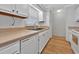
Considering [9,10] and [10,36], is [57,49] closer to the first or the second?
[9,10]

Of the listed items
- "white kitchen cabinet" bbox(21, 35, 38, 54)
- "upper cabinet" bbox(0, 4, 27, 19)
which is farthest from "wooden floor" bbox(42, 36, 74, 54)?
"upper cabinet" bbox(0, 4, 27, 19)

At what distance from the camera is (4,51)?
3.44ft

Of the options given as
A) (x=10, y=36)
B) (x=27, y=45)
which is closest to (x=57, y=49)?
(x=27, y=45)

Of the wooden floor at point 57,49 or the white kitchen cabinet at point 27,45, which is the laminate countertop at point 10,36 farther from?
the wooden floor at point 57,49

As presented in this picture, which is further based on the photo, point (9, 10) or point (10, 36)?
point (9, 10)

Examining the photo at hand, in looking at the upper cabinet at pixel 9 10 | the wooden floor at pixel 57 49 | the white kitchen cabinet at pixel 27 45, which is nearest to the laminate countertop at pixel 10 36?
the white kitchen cabinet at pixel 27 45

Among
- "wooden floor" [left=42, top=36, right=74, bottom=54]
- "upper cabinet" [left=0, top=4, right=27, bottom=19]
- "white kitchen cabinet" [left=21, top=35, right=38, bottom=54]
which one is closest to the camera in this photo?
"white kitchen cabinet" [left=21, top=35, right=38, bottom=54]

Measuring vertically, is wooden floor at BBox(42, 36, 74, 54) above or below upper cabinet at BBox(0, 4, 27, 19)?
below

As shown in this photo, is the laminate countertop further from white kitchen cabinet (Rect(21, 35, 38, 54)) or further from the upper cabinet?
the upper cabinet

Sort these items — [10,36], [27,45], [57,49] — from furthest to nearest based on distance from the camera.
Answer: [57,49] < [27,45] < [10,36]

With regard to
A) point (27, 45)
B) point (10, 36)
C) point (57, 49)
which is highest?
point (10, 36)

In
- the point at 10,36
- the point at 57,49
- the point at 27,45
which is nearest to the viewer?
the point at 10,36

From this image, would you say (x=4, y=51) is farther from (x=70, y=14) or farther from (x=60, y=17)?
(x=60, y=17)

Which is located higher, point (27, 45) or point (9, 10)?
point (9, 10)
